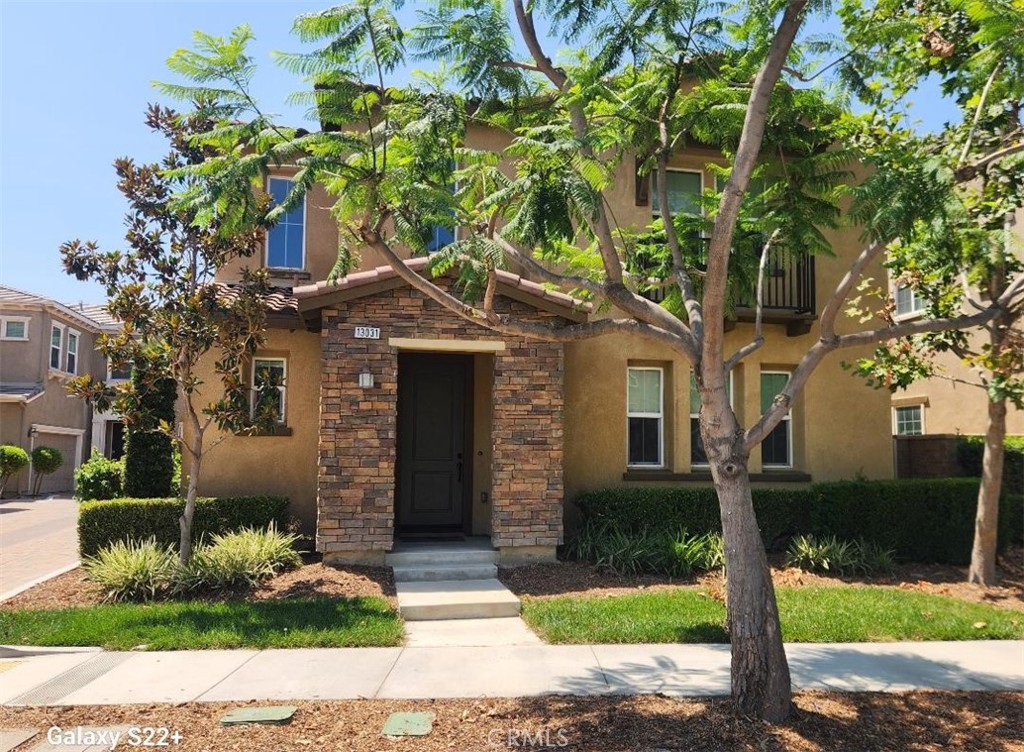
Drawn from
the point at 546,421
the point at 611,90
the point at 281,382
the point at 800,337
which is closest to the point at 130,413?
the point at 281,382

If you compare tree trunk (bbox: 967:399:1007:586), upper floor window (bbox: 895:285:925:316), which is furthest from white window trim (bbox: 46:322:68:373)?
tree trunk (bbox: 967:399:1007:586)

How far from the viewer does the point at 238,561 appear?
877 centimetres

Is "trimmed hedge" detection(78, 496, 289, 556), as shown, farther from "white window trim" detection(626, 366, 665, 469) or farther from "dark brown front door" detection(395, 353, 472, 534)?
"white window trim" detection(626, 366, 665, 469)

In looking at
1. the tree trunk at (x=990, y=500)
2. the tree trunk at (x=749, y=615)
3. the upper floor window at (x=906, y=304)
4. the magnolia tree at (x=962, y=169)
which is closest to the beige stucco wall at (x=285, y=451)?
the tree trunk at (x=749, y=615)

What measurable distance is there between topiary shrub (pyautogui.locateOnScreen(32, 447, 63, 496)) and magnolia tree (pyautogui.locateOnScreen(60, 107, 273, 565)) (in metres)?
20.4

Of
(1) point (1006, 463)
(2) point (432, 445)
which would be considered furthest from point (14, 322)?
(1) point (1006, 463)

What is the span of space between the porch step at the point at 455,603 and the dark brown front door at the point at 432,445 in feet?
8.57

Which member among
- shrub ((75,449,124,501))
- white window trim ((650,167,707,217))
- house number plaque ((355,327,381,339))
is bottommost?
shrub ((75,449,124,501))

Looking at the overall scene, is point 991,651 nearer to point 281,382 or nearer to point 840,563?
point 840,563

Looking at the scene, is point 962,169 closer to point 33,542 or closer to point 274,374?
point 274,374

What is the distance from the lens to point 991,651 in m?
7.00

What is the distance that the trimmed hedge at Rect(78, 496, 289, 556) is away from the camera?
380 inches

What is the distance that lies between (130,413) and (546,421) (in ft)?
17.9

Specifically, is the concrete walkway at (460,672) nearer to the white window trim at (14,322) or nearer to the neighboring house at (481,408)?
the neighboring house at (481,408)
